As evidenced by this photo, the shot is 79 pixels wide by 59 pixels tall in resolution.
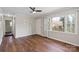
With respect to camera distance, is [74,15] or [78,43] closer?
[78,43]

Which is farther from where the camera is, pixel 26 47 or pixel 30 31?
pixel 30 31

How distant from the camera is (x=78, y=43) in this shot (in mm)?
2297

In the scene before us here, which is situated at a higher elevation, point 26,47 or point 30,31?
point 30,31
